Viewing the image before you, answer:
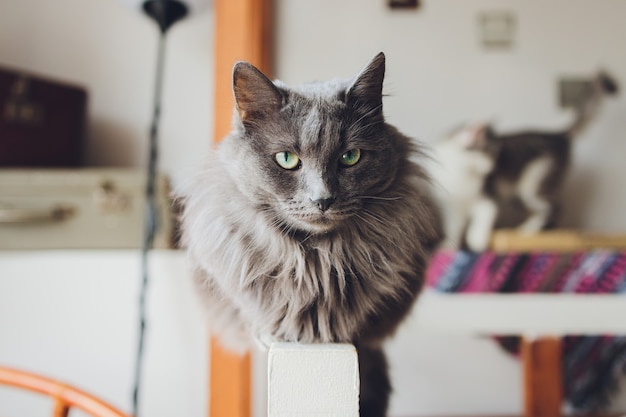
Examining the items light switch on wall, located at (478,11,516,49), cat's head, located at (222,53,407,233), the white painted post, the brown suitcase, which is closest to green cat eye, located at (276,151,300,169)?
cat's head, located at (222,53,407,233)

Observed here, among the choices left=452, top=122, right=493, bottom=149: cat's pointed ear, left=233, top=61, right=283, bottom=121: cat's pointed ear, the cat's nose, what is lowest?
the cat's nose

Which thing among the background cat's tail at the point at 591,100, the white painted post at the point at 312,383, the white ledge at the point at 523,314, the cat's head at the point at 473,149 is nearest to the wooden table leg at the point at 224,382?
the white ledge at the point at 523,314

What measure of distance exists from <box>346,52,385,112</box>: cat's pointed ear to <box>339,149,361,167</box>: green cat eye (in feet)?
0.14

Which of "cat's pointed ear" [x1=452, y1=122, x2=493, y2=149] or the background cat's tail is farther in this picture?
the background cat's tail

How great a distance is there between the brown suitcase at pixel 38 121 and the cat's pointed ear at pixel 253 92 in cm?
116

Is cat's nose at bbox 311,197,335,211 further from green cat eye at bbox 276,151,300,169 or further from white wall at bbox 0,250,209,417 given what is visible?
white wall at bbox 0,250,209,417

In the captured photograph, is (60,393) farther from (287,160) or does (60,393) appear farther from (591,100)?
(591,100)

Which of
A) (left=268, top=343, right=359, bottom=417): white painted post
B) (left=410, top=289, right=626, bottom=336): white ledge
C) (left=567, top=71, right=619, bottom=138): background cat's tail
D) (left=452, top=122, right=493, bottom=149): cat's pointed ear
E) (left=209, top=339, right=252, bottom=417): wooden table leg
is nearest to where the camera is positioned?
(left=268, top=343, right=359, bottom=417): white painted post

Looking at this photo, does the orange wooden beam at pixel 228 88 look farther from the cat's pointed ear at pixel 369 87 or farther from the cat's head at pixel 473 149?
the cat's head at pixel 473 149

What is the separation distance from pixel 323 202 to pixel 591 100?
1.57 m

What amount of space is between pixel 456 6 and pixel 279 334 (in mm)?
1504

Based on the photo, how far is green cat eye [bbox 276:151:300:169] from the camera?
46 cm

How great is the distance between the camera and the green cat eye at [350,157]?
462 millimetres

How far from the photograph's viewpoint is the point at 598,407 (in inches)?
61.7
